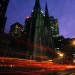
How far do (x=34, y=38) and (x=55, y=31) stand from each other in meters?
90.7

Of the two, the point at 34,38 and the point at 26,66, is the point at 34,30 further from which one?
the point at 26,66

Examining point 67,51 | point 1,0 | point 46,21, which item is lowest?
point 67,51

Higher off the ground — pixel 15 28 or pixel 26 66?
pixel 15 28

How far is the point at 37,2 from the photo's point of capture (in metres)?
113

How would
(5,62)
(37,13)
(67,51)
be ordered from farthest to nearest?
(37,13), (67,51), (5,62)

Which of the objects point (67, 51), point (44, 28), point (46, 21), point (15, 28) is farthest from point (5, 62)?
point (15, 28)

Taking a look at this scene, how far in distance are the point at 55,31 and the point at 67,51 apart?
122 m

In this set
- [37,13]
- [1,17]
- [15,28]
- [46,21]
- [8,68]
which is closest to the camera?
[8,68]

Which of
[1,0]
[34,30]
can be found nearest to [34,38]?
[34,30]

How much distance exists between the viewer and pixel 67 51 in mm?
77562

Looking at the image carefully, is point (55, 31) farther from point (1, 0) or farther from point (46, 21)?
point (1, 0)

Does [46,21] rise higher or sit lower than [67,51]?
higher

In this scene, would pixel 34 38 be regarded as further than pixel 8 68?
Yes

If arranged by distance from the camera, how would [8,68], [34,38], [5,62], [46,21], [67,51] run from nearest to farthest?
1. [5,62]
2. [8,68]
3. [67,51]
4. [34,38]
5. [46,21]
